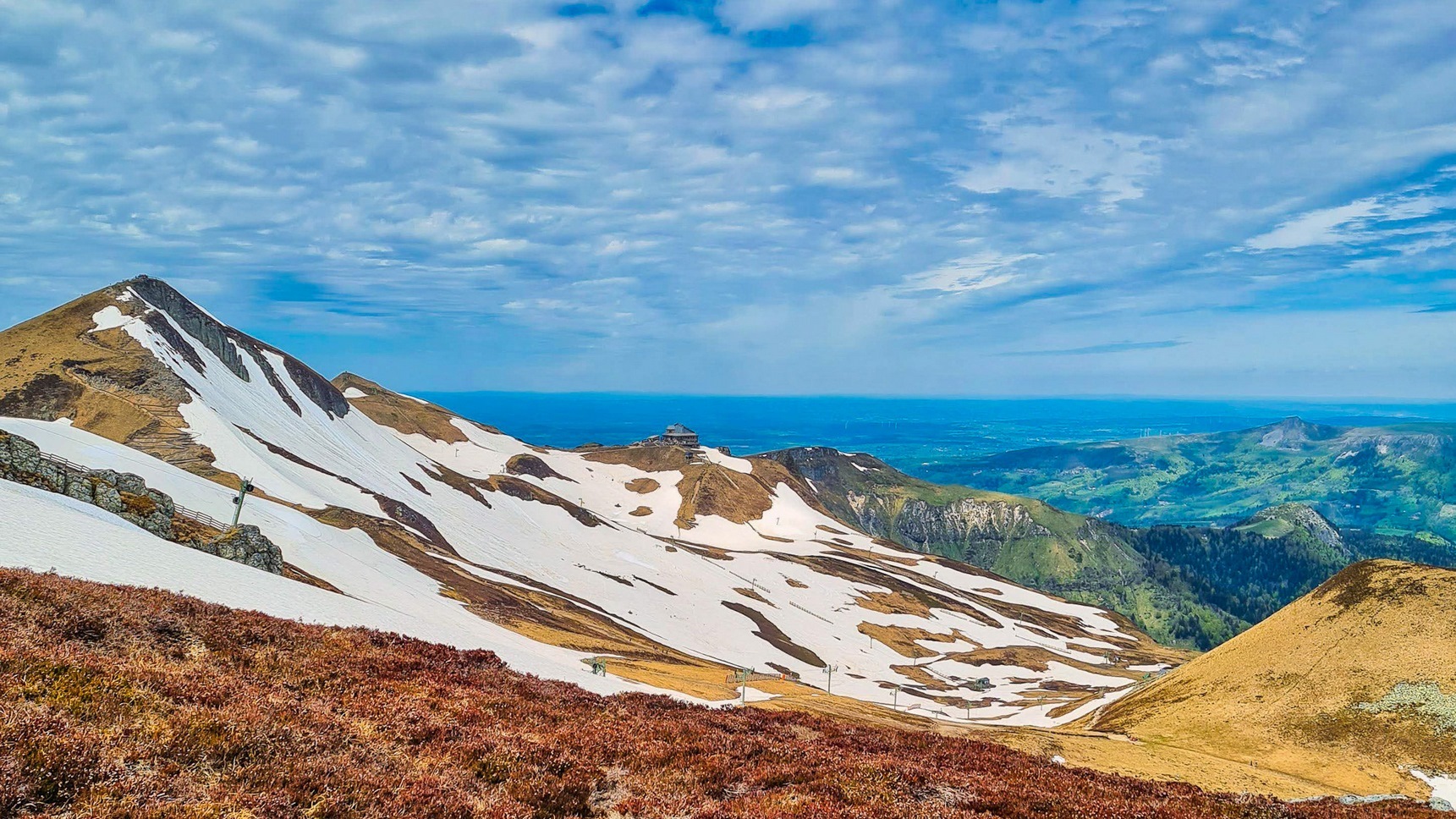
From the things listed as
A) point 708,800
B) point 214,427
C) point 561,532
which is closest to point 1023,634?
point 561,532

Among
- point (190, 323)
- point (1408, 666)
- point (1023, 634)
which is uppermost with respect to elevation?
point (190, 323)

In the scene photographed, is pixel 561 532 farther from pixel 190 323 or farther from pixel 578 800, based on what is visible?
pixel 578 800

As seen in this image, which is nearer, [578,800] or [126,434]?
[578,800]

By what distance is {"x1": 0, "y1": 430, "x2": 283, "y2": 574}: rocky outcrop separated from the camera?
36781mm

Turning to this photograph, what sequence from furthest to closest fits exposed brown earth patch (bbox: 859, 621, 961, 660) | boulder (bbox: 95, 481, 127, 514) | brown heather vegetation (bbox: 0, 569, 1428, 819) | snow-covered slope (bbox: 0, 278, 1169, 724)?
exposed brown earth patch (bbox: 859, 621, 961, 660), snow-covered slope (bbox: 0, 278, 1169, 724), boulder (bbox: 95, 481, 127, 514), brown heather vegetation (bbox: 0, 569, 1428, 819)

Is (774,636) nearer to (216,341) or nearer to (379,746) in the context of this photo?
(216,341)

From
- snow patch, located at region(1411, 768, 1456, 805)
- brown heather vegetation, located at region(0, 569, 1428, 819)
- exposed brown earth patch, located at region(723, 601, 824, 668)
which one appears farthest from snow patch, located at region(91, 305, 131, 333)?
snow patch, located at region(1411, 768, 1456, 805)

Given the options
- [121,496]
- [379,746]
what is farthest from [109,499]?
[379,746]

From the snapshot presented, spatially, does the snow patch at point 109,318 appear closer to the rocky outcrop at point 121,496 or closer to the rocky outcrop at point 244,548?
the rocky outcrop at point 121,496

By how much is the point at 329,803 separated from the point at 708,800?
6.07 m

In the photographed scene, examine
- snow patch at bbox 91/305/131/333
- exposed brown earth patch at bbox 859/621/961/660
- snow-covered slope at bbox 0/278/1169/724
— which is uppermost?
snow patch at bbox 91/305/131/333

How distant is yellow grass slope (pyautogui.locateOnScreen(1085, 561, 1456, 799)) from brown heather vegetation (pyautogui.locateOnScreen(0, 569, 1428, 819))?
88.8 ft

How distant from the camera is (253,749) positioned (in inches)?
400

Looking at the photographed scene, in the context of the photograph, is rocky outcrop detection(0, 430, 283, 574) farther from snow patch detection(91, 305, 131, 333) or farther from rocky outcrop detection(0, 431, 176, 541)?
snow patch detection(91, 305, 131, 333)
